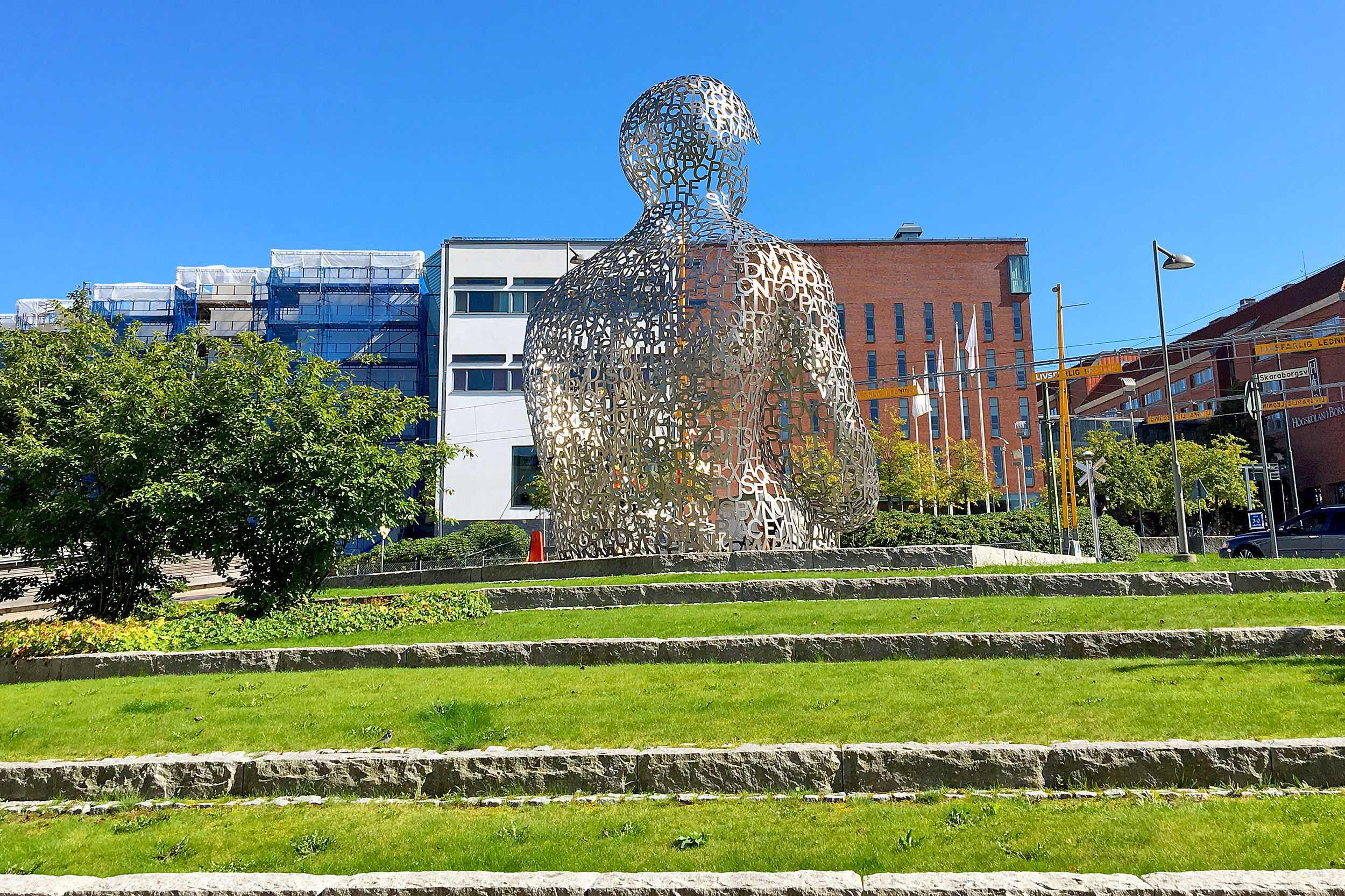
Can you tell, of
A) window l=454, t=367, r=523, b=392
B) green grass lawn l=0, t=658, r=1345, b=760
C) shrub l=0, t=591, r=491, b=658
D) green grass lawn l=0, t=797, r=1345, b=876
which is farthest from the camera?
window l=454, t=367, r=523, b=392

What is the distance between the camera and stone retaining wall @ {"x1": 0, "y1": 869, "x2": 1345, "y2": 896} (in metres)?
4.20

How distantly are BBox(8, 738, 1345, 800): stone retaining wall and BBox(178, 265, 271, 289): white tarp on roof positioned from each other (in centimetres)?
6639

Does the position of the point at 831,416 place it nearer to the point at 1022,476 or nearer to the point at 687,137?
the point at 687,137

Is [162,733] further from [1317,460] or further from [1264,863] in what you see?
[1317,460]

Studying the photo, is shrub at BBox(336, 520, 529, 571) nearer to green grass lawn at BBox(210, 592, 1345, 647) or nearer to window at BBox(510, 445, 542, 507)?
window at BBox(510, 445, 542, 507)

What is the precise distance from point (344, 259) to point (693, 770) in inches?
2551

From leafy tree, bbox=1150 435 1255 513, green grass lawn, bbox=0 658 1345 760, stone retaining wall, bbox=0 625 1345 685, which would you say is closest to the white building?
leafy tree, bbox=1150 435 1255 513

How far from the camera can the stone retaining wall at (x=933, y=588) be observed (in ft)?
42.0

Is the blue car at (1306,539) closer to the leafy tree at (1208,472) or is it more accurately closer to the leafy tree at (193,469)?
the leafy tree at (1208,472)

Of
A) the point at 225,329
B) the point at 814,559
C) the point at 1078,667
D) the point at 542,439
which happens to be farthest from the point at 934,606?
the point at 225,329

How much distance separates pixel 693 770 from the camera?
6336 millimetres

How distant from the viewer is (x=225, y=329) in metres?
64.4

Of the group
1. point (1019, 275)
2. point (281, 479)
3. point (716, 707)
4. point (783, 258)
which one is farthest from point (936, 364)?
point (716, 707)

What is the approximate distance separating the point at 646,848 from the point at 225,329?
67.1 m
